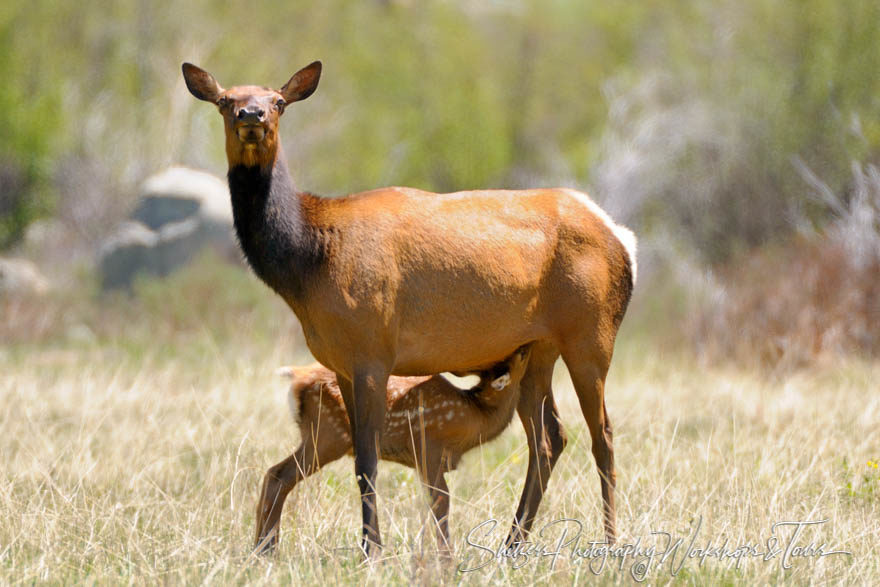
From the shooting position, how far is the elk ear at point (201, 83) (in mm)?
6113

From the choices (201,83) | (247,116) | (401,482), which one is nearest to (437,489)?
(401,482)

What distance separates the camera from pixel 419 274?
6.01 metres

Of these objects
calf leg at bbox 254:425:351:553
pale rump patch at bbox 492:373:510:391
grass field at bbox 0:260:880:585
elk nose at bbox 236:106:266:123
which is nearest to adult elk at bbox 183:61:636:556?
elk nose at bbox 236:106:266:123

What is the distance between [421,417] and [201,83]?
230 cm

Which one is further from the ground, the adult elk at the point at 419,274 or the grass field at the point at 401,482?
the adult elk at the point at 419,274

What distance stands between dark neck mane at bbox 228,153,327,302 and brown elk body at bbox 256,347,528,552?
1.09 meters

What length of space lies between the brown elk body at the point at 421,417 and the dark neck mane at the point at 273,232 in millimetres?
1095

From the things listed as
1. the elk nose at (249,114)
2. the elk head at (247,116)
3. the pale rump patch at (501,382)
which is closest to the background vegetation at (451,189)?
the pale rump patch at (501,382)

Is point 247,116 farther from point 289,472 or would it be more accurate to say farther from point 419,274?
point 289,472

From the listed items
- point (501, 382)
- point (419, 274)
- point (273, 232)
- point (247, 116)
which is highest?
point (247, 116)

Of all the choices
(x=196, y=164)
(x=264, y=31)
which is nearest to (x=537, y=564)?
(x=196, y=164)

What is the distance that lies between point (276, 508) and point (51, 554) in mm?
1271

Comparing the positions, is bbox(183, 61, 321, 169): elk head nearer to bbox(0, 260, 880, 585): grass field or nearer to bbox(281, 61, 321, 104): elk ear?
bbox(281, 61, 321, 104): elk ear

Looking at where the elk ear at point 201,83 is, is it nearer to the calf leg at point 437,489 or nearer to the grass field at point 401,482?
the grass field at point 401,482
